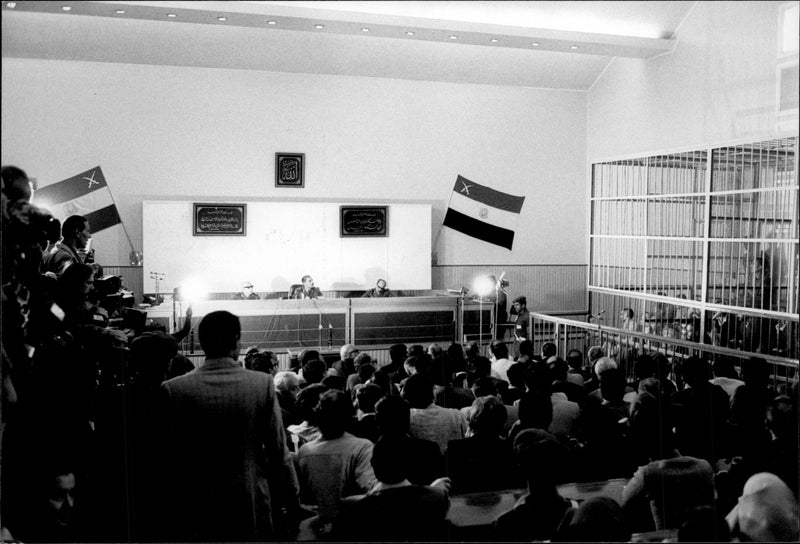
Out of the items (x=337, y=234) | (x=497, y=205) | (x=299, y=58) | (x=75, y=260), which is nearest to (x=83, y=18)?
(x=299, y=58)

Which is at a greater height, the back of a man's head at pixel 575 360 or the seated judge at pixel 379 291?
the seated judge at pixel 379 291

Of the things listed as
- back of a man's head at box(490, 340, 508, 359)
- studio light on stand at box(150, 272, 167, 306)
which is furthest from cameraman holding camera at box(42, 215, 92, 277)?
studio light on stand at box(150, 272, 167, 306)

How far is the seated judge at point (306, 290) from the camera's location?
32.2 ft

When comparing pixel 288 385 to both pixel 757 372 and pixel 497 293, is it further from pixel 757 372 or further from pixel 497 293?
pixel 497 293

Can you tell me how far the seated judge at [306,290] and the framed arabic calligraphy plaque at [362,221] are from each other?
978 mm

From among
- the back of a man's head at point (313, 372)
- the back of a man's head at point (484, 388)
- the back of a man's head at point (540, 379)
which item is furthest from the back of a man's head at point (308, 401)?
the back of a man's head at point (540, 379)

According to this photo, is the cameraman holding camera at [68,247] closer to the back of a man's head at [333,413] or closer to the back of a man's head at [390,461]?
the back of a man's head at [333,413]

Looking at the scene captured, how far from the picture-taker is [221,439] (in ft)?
7.52

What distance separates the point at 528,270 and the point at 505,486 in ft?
28.5

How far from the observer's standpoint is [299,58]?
397 inches

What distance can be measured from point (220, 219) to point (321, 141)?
1918 millimetres

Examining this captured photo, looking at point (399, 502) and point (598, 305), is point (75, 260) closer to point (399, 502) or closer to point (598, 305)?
point (399, 502)

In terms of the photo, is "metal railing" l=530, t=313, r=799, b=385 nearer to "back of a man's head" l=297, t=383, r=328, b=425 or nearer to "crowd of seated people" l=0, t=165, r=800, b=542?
"crowd of seated people" l=0, t=165, r=800, b=542

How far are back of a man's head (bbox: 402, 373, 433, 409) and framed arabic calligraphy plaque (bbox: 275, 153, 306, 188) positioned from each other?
23.7ft
